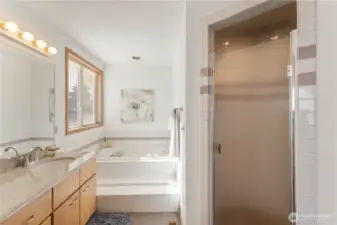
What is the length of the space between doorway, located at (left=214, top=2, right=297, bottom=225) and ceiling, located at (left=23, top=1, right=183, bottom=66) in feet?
2.13

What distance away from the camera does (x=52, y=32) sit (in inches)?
114

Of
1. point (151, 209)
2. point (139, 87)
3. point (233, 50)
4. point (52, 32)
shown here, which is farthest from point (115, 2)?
point (139, 87)

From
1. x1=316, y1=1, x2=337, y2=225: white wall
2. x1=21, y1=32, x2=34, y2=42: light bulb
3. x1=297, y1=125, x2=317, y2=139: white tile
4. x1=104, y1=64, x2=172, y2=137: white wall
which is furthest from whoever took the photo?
x1=104, y1=64, x2=172, y2=137: white wall

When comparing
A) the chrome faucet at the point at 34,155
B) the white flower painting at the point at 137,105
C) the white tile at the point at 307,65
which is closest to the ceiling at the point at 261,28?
the white tile at the point at 307,65

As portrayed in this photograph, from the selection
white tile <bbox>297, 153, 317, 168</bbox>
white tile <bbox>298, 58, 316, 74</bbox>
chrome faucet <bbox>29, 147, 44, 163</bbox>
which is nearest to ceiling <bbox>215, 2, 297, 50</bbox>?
white tile <bbox>298, 58, 316, 74</bbox>

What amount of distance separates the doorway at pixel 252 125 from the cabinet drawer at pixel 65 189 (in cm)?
138

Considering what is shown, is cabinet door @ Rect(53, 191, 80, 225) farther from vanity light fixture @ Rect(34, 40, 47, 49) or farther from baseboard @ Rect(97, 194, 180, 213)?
vanity light fixture @ Rect(34, 40, 47, 49)

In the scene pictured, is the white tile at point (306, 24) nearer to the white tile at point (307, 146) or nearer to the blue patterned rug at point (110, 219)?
the white tile at point (307, 146)

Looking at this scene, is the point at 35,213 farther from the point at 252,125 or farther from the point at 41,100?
the point at 252,125

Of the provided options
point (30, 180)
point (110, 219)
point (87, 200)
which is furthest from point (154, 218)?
point (30, 180)

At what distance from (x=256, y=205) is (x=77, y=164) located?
1938 mm

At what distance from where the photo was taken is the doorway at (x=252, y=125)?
2.59 m

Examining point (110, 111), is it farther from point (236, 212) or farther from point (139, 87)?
point (236, 212)

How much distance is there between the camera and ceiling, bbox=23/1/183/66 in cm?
Result: 226
